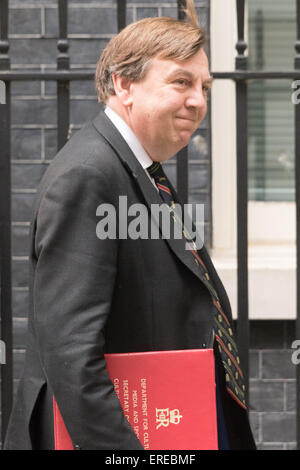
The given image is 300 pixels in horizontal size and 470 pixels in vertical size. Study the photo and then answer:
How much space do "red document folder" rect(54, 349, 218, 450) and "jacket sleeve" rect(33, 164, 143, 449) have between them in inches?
3.1

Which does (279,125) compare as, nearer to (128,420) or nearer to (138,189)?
(138,189)

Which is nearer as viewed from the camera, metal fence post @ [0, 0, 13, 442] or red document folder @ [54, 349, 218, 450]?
red document folder @ [54, 349, 218, 450]

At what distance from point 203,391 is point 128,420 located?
0.70 feet

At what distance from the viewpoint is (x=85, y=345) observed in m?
1.86

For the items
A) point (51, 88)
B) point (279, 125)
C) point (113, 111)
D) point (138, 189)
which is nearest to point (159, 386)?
point (138, 189)

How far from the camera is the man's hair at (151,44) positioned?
2.04 m

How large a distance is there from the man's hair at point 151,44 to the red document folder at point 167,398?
0.73 meters

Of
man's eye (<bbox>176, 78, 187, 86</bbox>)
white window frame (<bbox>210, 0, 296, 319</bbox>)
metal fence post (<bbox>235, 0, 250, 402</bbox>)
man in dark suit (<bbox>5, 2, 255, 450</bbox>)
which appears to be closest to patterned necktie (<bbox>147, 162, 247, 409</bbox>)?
man in dark suit (<bbox>5, 2, 255, 450</bbox>)

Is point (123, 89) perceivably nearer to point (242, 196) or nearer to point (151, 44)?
point (151, 44)

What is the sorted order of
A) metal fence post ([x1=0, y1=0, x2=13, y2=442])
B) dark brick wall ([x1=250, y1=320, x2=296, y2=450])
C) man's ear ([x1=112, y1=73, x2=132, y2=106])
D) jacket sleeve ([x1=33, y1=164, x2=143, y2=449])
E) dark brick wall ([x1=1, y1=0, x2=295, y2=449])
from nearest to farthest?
jacket sleeve ([x1=33, y1=164, x2=143, y2=449]) → man's ear ([x1=112, y1=73, x2=132, y2=106]) → metal fence post ([x1=0, y1=0, x2=13, y2=442]) → dark brick wall ([x1=1, y1=0, x2=295, y2=449]) → dark brick wall ([x1=250, y1=320, x2=296, y2=450])

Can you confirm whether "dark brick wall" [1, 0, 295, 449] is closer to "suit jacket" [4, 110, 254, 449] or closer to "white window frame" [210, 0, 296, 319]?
"white window frame" [210, 0, 296, 319]

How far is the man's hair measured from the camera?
2.04 m

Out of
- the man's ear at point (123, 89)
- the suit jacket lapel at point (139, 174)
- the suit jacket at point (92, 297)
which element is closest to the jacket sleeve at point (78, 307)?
the suit jacket at point (92, 297)

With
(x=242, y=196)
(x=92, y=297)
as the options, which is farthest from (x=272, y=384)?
(x=92, y=297)
